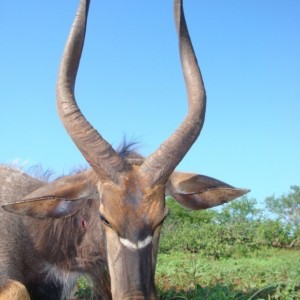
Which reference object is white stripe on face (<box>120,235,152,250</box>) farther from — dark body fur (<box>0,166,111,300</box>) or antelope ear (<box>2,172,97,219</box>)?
dark body fur (<box>0,166,111,300</box>)

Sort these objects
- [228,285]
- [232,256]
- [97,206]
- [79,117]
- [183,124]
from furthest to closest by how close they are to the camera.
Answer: [232,256] → [228,285] → [97,206] → [183,124] → [79,117]

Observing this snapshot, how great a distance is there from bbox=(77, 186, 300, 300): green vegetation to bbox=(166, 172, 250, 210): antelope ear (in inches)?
36.1

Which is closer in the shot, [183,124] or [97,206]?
[183,124]

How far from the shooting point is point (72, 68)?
4.39 metres

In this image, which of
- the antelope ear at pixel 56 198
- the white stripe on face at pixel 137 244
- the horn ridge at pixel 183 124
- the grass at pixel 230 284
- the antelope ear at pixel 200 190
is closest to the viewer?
the white stripe on face at pixel 137 244

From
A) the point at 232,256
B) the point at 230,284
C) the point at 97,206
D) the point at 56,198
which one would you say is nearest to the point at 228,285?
the point at 230,284

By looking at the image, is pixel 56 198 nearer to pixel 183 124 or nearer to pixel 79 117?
pixel 79 117

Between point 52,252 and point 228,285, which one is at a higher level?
point 52,252

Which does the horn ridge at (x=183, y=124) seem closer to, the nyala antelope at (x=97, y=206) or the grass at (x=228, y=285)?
the nyala antelope at (x=97, y=206)

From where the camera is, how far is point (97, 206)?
444 centimetres

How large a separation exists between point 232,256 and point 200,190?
10743 mm

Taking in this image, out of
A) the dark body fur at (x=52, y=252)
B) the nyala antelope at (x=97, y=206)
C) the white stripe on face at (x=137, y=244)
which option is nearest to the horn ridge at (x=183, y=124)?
the nyala antelope at (x=97, y=206)

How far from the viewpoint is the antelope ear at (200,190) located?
4.24 m

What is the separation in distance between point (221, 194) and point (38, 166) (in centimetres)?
260
